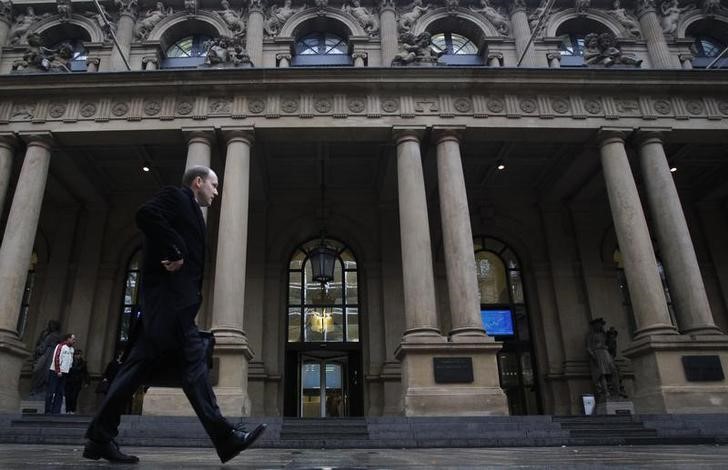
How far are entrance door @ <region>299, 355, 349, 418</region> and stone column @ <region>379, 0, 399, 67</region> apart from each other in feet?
33.7

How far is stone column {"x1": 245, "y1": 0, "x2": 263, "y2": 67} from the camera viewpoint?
17.9 m

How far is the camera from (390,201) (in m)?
19.3

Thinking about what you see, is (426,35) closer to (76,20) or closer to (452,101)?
(452,101)

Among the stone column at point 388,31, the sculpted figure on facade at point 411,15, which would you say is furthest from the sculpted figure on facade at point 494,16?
the stone column at point 388,31

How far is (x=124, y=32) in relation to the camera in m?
18.4

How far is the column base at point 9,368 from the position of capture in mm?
12242

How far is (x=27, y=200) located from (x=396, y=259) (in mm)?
11033

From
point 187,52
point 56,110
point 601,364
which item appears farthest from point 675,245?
point 56,110

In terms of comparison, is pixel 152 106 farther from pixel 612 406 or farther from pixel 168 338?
pixel 612 406

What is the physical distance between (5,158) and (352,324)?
449 inches

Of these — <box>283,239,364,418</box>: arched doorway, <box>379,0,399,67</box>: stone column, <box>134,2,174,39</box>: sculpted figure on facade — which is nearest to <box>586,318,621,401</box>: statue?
<box>283,239,364,418</box>: arched doorway

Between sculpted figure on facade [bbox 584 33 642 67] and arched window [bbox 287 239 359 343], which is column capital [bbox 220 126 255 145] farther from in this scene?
sculpted figure on facade [bbox 584 33 642 67]

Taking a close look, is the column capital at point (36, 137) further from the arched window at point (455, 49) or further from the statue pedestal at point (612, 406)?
the statue pedestal at point (612, 406)

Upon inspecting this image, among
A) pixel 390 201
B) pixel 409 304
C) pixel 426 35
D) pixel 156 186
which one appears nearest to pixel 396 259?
pixel 390 201
